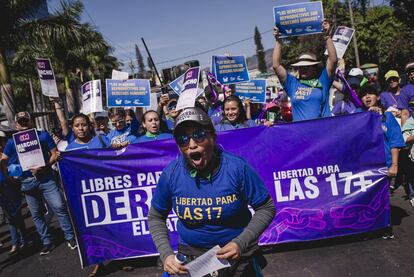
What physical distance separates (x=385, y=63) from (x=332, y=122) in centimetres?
3494

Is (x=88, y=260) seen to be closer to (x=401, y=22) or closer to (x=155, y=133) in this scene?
(x=155, y=133)

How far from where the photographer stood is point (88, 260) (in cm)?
423

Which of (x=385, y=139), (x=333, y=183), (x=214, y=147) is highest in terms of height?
(x=214, y=147)

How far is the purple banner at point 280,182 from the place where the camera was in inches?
161

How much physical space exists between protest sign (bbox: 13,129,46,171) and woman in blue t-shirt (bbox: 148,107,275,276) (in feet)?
9.74

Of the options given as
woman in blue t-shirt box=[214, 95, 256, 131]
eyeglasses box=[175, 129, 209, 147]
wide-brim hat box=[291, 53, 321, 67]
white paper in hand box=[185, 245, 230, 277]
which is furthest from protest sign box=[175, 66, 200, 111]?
white paper in hand box=[185, 245, 230, 277]

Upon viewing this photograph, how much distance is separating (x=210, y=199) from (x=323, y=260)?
8.02 feet

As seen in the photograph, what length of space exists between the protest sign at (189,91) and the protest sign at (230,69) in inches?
68.7

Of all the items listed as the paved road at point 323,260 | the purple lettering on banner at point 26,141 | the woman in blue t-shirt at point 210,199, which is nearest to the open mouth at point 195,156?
the woman in blue t-shirt at point 210,199

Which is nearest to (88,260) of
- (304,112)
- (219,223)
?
(219,223)

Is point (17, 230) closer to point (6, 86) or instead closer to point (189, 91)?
point (189, 91)

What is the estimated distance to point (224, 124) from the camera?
4.74 meters

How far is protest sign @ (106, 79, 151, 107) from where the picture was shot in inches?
213

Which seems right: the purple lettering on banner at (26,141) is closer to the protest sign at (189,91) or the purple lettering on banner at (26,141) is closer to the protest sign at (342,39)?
the protest sign at (189,91)
